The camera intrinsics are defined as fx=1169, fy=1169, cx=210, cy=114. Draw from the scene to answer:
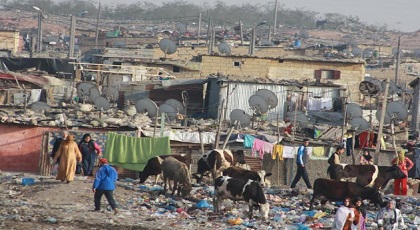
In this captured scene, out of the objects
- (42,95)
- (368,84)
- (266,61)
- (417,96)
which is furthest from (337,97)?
(368,84)

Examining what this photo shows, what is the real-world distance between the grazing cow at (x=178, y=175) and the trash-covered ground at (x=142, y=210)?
23 centimetres

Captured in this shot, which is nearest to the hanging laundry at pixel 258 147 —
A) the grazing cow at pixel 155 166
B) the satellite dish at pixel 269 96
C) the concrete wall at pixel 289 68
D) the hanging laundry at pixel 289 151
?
the hanging laundry at pixel 289 151

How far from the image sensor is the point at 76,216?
19.3 meters

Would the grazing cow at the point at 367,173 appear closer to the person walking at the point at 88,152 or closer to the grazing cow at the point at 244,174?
the grazing cow at the point at 244,174

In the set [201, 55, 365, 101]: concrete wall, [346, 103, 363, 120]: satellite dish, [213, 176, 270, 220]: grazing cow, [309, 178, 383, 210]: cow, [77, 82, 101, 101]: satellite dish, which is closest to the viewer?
[213, 176, 270, 220]: grazing cow

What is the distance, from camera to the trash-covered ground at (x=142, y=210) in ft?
62.3

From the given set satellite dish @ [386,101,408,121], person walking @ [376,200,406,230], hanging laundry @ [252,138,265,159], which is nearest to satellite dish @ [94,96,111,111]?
satellite dish @ [386,101,408,121]

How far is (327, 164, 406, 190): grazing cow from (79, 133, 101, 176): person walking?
4970mm

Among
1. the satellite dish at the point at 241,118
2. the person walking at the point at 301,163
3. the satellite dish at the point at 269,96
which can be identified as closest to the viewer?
the person walking at the point at 301,163

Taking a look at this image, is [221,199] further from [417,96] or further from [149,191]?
[417,96]

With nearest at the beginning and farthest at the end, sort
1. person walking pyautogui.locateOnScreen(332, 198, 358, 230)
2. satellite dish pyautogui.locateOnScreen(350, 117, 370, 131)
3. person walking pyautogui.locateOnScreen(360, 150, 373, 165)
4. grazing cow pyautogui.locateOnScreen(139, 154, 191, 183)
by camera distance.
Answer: person walking pyautogui.locateOnScreen(332, 198, 358, 230) < grazing cow pyautogui.locateOnScreen(139, 154, 191, 183) < person walking pyautogui.locateOnScreen(360, 150, 373, 165) < satellite dish pyautogui.locateOnScreen(350, 117, 370, 131)

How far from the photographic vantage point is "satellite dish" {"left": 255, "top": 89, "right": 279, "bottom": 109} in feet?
127

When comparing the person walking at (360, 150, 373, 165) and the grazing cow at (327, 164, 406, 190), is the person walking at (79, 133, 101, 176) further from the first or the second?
the person walking at (360, 150, 373, 165)

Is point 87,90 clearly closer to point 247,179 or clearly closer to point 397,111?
point 397,111
